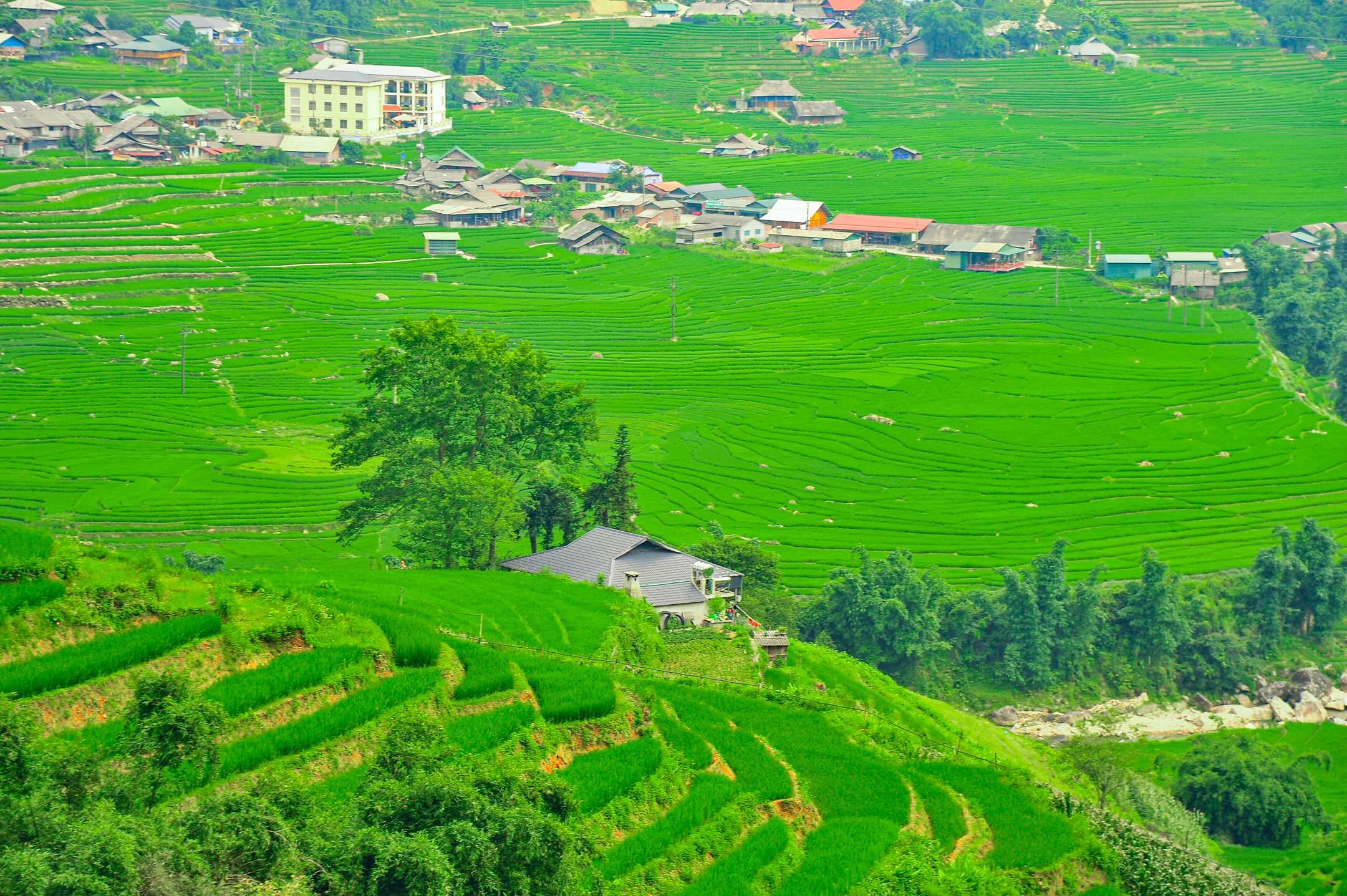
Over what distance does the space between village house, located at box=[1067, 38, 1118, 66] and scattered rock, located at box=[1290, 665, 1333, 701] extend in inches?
2337

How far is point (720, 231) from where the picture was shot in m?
66.7

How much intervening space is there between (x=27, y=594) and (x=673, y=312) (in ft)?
129

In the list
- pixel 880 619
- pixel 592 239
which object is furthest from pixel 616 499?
pixel 592 239

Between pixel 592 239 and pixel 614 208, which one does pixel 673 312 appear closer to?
pixel 592 239

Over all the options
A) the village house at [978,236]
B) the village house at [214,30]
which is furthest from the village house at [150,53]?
the village house at [978,236]

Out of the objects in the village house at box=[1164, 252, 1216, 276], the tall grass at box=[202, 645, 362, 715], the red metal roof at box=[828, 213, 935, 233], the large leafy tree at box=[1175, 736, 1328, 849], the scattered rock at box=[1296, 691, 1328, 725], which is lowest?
the scattered rock at box=[1296, 691, 1328, 725]

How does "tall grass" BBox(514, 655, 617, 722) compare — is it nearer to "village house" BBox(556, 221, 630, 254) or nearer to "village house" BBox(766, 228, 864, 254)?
"village house" BBox(556, 221, 630, 254)

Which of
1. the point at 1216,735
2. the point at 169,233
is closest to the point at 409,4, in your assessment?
the point at 169,233

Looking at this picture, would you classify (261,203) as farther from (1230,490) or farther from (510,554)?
(1230,490)

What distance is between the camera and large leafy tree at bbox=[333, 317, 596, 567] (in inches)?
1118

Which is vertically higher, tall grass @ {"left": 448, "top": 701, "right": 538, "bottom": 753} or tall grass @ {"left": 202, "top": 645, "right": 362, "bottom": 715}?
tall grass @ {"left": 202, "top": 645, "right": 362, "bottom": 715}

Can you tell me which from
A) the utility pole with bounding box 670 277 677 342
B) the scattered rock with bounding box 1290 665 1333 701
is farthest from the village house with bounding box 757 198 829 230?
the scattered rock with bounding box 1290 665 1333 701

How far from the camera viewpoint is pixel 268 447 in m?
41.0

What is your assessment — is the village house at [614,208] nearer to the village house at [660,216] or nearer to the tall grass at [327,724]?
the village house at [660,216]
